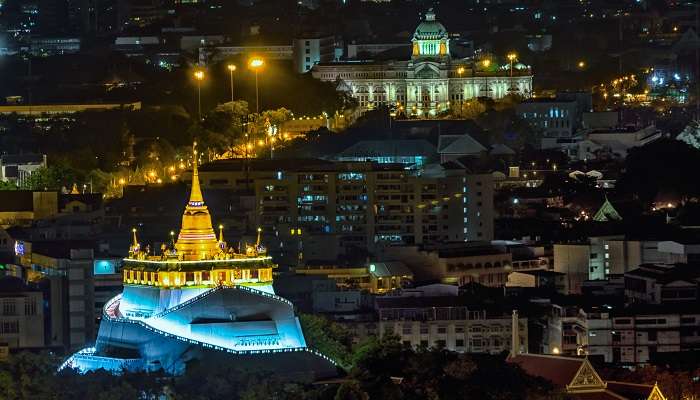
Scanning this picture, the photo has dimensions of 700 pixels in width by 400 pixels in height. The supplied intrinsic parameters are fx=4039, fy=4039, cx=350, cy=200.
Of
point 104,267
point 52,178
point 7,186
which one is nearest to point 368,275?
point 104,267

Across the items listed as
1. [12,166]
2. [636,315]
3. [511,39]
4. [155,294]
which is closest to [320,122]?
[12,166]

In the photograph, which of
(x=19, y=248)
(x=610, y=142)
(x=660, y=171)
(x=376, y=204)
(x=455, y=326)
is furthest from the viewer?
(x=610, y=142)

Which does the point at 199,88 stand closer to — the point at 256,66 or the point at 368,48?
the point at 256,66

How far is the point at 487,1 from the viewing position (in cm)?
14350

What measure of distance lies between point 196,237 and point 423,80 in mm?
63603

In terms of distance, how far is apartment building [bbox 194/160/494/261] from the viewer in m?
81.2

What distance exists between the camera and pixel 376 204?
82.2m

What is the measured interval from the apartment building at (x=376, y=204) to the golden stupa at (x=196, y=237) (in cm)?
2058

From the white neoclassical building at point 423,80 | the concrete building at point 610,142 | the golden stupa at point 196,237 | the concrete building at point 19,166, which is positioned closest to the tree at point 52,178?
the concrete building at point 19,166

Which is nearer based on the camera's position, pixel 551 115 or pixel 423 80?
pixel 551 115

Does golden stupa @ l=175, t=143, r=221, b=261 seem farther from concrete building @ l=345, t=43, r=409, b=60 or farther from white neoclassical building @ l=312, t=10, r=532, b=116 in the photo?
concrete building @ l=345, t=43, r=409, b=60

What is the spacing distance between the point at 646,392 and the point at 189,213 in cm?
824

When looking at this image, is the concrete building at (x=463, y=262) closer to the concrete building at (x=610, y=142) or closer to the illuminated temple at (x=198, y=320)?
the illuminated temple at (x=198, y=320)

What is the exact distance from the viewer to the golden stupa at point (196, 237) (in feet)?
190
